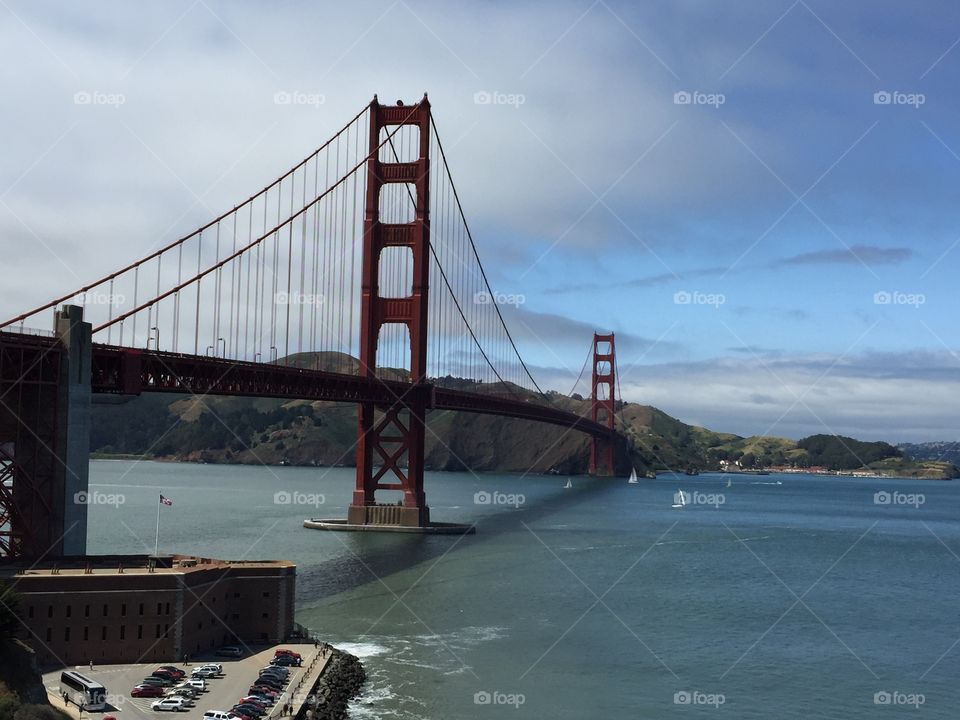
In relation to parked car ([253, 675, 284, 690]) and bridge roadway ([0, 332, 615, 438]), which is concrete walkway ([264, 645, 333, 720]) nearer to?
parked car ([253, 675, 284, 690])

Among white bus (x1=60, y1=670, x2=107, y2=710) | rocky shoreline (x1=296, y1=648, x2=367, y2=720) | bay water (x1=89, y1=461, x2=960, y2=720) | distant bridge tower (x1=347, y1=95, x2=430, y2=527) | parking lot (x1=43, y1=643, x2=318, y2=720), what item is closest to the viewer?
white bus (x1=60, y1=670, x2=107, y2=710)

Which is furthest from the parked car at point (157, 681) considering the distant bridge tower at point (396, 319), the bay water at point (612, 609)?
the distant bridge tower at point (396, 319)

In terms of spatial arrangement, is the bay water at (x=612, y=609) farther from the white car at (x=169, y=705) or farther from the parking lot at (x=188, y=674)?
the white car at (x=169, y=705)

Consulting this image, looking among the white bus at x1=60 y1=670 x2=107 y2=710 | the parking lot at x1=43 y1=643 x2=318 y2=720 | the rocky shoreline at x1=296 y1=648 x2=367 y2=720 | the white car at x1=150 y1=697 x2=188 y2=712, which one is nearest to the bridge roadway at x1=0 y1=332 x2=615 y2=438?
the parking lot at x1=43 y1=643 x2=318 y2=720

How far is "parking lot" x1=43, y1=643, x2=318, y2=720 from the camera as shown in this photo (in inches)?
1067

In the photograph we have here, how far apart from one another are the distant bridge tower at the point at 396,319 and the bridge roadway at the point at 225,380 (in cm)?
174

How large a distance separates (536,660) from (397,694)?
6.51 metres

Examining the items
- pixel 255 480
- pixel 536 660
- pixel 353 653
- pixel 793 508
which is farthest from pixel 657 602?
pixel 255 480

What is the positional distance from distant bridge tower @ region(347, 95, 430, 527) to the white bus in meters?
43.8

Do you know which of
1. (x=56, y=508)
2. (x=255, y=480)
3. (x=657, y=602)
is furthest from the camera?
(x=255, y=480)

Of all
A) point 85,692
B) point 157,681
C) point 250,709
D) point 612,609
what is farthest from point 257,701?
point 612,609

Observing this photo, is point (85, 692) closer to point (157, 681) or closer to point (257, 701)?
point (157, 681)

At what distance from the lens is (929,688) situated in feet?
119

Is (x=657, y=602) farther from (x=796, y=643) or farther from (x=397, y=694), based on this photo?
(x=397, y=694)
